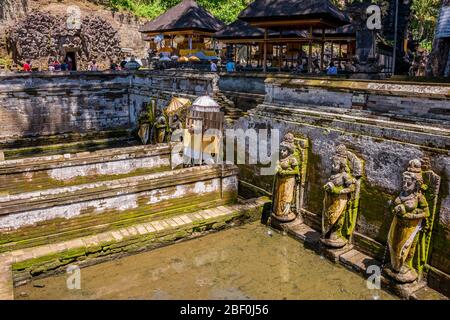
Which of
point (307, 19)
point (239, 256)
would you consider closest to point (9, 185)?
point (239, 256)

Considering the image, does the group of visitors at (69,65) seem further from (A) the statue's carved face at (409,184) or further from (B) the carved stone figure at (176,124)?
(A) the statue's carved face at (409,184)

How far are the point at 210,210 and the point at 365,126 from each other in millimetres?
3734

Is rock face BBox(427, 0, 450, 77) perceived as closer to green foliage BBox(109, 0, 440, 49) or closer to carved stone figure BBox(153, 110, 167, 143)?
carved stone figure BBox(153, 110, 167, 143)

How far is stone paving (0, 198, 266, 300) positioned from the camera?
6.10 meters

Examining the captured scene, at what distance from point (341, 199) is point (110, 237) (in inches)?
168

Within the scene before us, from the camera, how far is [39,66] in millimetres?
23734

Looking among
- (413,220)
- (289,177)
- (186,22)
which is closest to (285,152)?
(289,177)

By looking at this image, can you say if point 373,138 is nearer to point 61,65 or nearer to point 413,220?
point 413,220

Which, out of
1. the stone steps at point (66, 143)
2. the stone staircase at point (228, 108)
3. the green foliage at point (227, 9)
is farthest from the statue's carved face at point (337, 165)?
the green foliage at point (227, 9)

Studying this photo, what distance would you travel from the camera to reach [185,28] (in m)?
18.1

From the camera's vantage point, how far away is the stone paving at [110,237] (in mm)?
6098

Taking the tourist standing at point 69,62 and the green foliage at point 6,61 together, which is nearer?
the tourist standing at point 69,62

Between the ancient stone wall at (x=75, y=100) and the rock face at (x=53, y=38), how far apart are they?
23.1ft

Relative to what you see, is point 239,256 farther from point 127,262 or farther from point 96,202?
point 96,202
